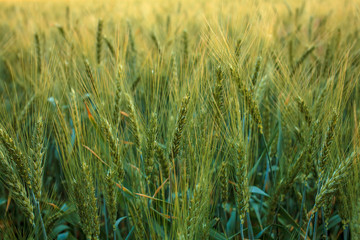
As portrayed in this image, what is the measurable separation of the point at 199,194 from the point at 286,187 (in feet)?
1.53

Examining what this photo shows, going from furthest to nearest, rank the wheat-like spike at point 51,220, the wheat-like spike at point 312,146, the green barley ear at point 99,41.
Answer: the green barley ear at point 99,41 → the wheat-like spike at point 51,220 → the wheat-like spike at point 312,146

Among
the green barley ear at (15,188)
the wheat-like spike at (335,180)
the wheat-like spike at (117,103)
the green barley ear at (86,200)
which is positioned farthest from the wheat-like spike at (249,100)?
the green barley ear at (15,188)

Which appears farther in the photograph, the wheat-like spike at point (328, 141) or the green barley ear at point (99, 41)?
the green barley ear at point (99, 41)

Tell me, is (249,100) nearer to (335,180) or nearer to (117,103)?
(335,180)

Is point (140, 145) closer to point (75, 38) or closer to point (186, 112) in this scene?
point (186, 112)

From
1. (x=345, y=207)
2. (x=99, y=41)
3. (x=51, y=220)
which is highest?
(x=99, y=41)

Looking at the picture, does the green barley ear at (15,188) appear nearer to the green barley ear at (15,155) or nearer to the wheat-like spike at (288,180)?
the green barley ear at (15,155)

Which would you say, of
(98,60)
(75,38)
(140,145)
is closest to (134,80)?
(98,60)

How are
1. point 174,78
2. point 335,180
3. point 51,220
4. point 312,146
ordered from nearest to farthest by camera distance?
point 335,180, point 312,146, point 51,220, point 174,78

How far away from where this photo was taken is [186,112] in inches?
42.6

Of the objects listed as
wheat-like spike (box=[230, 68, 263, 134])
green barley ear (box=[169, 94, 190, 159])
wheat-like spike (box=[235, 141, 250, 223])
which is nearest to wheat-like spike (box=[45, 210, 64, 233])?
green barley ear (box=[169, 94, 190, 159])

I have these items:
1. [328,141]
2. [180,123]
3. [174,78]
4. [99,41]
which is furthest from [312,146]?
[99,41]

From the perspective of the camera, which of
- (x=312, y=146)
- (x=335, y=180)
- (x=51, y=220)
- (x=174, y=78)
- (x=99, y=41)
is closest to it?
(x=335, y=180)

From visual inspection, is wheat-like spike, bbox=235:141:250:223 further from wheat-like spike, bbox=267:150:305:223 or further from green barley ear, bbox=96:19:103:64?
green barley ear, bbox=96:19:103:64
